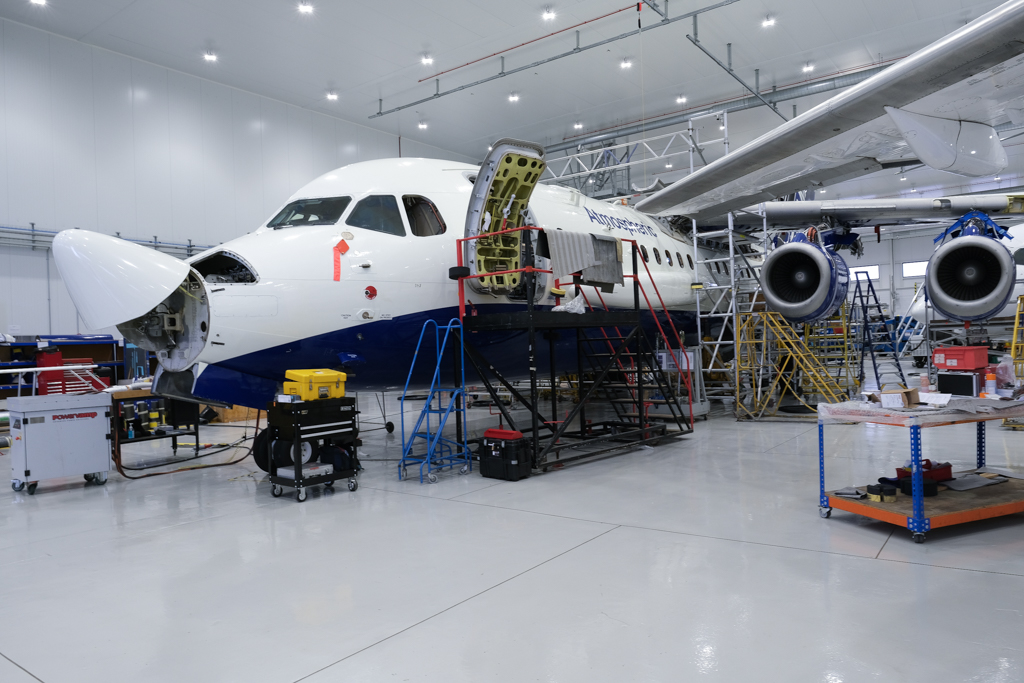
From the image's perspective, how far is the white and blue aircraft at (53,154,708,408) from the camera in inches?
265

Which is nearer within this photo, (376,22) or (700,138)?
(376,22)

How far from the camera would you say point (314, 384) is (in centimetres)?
710

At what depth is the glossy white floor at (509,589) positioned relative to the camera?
10.5ft

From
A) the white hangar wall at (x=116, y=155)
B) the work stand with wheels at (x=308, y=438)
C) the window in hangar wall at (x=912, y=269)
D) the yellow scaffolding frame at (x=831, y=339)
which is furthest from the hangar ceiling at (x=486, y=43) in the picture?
the window in hangar wall at (x=912, y=269)

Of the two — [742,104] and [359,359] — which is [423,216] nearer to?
[359,359]

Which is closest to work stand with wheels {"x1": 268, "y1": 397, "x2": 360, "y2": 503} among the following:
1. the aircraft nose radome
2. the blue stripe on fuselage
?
the blue stripe on fuselage

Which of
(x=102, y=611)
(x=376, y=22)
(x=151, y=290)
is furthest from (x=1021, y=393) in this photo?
(x=376, y=22)

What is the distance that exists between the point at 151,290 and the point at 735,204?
20.8ft

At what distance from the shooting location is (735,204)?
25.3 feet

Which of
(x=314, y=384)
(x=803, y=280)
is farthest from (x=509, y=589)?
(x=803, y=280)

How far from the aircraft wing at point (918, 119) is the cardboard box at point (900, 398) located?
1.75 m

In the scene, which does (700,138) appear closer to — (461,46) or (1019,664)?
(461,46)

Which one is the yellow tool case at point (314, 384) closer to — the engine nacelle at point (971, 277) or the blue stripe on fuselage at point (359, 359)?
the blue stripe on fuselage at point (359, 359)

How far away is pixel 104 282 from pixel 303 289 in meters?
1.90
